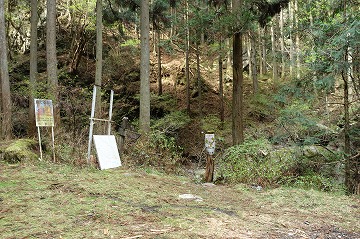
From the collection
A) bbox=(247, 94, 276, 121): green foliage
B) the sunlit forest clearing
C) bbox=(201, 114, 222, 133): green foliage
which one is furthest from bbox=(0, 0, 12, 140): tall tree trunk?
bbox=(247, 94, 276, 121): green foliage

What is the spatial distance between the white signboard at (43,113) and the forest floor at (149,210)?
123 centimetres

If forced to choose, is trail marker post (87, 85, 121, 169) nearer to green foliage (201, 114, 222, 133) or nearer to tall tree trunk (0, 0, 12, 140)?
tall tree trunk (0, 0, 12, 140)

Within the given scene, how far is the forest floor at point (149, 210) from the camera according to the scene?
3209mm

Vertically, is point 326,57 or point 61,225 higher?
point 326,57

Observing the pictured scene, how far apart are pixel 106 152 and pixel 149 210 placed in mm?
4205

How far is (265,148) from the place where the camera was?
8.56 meters

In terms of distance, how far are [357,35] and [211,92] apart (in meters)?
12.2

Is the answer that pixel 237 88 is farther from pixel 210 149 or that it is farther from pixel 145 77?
pixel 145 77

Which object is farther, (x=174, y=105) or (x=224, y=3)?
(x=174, y=105)

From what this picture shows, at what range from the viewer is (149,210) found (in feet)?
13.4

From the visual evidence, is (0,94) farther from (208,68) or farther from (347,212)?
(208,68)

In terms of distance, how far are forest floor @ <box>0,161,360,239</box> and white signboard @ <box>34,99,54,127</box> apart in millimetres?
1227

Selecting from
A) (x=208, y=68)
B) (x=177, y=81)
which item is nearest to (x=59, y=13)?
(x=177, y=81)

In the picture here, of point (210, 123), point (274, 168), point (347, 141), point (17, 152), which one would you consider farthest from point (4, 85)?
point (347, 141)
